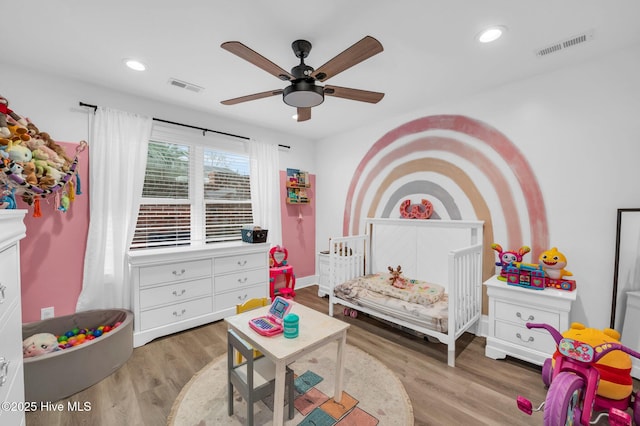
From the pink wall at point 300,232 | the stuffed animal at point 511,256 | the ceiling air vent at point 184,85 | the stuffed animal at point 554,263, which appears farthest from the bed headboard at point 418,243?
the ceiling air vent at point 184,85

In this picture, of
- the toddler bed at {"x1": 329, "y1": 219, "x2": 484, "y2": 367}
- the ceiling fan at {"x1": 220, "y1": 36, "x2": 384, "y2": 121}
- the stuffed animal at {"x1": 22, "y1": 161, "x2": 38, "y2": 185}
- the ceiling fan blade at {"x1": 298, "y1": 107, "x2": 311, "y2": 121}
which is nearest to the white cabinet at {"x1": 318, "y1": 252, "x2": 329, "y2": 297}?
the toddler bed at {"x1": 329, "y1": 219, "x2": 484, "y2": 367}

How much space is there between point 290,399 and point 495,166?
2.77 meters

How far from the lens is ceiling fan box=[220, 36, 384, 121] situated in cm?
143

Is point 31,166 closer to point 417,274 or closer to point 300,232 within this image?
point 300,232

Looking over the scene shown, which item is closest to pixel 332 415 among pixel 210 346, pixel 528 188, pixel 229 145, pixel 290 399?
pixel 290 399

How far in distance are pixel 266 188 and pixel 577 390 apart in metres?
3.54

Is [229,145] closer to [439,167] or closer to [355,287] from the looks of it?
[355,287]

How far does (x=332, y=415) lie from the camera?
5.57ft

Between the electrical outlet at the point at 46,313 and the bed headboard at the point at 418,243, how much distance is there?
134 inches

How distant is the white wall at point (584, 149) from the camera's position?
210cm

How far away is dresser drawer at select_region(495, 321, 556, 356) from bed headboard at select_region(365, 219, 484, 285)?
2.44 ft

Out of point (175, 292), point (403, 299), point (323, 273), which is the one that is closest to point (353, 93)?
point (403, 299)

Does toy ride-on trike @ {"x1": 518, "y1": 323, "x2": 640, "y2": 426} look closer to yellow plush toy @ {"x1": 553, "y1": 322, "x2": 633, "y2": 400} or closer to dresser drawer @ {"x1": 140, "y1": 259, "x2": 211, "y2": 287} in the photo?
yellow plush toy @ {"x1": 553, "y1": 322, "x2": 633, "y2": 400}

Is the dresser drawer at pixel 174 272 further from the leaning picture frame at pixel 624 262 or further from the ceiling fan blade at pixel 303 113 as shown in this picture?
the leaning picture frame at pixel 624 262
